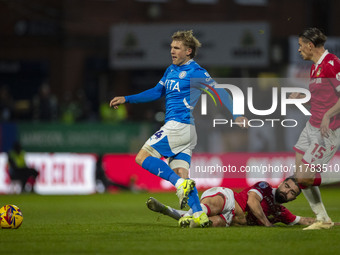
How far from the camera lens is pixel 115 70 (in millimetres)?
31828

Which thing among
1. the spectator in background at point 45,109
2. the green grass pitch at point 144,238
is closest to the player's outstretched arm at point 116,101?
the green grass pitch at point 144,238

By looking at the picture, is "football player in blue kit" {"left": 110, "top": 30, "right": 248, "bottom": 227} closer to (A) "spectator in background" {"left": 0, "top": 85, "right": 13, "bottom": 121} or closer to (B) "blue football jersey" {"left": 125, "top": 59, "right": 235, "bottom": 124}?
(B) "blue football jersey" {"left": 125, "top": 59, "right": 235, "bottom": 124}

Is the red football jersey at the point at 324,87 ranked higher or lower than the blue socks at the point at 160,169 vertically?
higher

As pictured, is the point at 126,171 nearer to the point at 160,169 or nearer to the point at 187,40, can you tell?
the point at 187,40

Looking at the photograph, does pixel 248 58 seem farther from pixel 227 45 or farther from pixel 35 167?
pixel 35 167

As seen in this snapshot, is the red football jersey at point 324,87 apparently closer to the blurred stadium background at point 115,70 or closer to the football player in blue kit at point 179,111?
the football player in blue kit at point 179,111

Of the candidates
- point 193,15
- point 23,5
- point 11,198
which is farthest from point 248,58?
point 11,198

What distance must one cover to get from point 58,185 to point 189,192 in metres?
11.5

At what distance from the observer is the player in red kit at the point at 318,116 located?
8.63 metres

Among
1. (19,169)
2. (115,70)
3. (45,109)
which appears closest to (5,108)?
(45,109)

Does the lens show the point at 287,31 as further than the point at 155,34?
Yes

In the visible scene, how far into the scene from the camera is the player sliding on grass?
8.91 metres

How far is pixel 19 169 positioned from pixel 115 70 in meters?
13.1

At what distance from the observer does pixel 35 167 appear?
19.6 m
